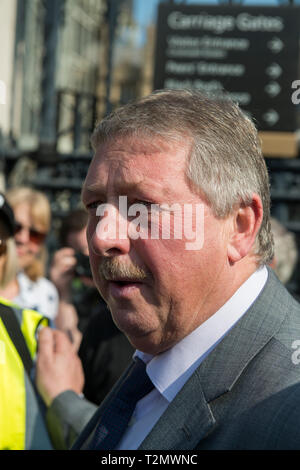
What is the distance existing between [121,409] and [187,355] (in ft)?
0.78

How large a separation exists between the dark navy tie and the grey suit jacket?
7.1 inches

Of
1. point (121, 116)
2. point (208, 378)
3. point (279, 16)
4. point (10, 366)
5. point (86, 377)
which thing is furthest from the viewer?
point (279, 16)

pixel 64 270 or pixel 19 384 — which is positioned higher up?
pixel 19 384

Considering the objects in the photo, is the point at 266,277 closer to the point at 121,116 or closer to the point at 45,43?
the point at 121,116

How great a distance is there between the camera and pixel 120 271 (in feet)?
4.14

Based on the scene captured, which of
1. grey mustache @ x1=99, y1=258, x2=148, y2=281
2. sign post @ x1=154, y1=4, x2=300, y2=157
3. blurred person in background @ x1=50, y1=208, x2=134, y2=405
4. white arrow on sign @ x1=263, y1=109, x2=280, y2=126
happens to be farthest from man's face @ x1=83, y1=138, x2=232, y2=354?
white arrow on sign @ x1=263, y1=109, x2=280, y2=126

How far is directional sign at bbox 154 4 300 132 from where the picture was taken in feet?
16.6

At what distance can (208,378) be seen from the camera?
1181mm

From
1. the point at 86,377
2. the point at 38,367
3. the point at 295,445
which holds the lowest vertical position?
the point at 86,377

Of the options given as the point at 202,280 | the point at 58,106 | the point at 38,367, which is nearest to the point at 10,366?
the point at 38,367

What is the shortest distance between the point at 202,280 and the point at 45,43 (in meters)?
4.82

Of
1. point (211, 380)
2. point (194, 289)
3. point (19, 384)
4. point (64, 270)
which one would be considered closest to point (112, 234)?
point (194, 289)

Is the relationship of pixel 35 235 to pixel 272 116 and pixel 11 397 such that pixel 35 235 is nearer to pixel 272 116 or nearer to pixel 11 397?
pixel 11 397

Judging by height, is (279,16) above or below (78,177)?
above
